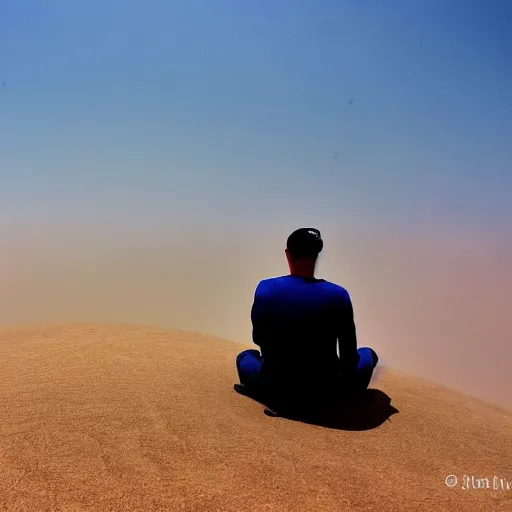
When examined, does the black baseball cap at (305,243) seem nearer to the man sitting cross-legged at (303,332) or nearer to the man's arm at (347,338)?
the man sitting cross-legged at (303,332)

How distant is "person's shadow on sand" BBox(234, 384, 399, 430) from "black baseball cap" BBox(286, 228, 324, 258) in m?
1.14

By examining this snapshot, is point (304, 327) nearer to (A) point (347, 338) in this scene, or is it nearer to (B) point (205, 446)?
(A) point (347, 338)

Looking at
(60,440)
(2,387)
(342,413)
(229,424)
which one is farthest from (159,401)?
(342,413)

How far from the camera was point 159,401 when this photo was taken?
10.7 feet

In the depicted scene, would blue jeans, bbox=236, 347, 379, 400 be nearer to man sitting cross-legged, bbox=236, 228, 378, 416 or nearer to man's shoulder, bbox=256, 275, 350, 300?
man sitting cross-legged, bbox=236, 228, 378, 416

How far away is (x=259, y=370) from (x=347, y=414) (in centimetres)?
73

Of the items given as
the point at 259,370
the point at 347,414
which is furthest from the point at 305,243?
the point at 347,414

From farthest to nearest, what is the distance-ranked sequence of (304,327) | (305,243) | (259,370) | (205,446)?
1. (259,370)
2. (305,243)
3. (304,327)
4. (205,446)

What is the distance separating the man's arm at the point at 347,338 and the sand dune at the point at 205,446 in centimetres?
42

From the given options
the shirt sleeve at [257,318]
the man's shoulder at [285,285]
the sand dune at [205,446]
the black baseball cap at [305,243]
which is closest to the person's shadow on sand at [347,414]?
the sand dune at [205,446]

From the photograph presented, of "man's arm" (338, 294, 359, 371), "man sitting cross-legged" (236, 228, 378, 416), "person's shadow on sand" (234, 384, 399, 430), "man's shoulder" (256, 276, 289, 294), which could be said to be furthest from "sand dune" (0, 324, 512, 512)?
"man's shoulder" (256, 276, 289, 294)

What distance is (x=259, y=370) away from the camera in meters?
3.67

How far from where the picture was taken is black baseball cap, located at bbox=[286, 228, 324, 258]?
11.4ft

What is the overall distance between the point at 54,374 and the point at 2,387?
0.40m
